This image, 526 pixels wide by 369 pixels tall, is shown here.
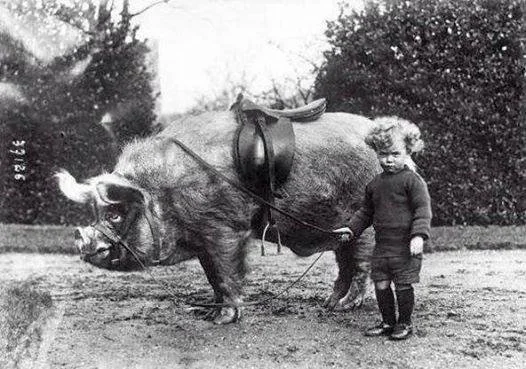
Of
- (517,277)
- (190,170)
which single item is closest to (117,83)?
(190,170)

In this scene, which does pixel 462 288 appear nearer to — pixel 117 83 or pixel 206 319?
pixel 206 319

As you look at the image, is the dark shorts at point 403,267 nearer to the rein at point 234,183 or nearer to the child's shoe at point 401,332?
the child's shoe at point 401,332

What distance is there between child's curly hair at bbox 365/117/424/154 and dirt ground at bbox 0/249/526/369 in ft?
4.20

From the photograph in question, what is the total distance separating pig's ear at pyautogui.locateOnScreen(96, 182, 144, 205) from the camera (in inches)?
173

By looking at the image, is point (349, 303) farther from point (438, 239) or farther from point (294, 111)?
point (438, 239)

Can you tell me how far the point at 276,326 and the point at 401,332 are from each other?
3.18 ft

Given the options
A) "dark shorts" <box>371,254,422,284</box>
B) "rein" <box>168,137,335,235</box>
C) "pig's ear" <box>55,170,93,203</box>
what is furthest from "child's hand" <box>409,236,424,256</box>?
"pig's ear" <box>55,170,93,203</box>

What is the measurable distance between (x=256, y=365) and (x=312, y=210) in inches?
64.4

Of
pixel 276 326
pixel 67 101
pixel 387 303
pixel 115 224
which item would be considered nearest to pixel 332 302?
pixel 276 326

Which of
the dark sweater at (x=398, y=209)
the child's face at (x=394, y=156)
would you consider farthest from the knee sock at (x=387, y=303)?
the child's face at (x=394, y=156)

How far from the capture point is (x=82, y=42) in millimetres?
9391

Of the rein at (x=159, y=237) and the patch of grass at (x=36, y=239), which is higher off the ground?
the rein at (x=159, y=237)

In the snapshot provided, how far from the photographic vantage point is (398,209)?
4.08m

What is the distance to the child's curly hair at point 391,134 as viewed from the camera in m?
4.04
